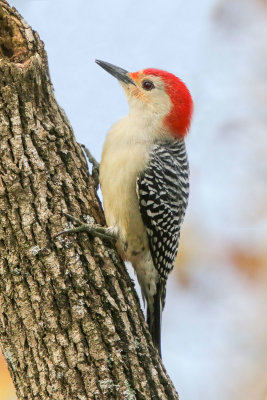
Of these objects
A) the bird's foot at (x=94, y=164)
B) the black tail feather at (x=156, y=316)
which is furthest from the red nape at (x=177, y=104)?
the black tail feather at (x=156, y=316)

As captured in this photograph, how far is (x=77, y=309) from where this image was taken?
11.5 ft

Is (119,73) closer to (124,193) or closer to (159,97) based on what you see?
(159,97)

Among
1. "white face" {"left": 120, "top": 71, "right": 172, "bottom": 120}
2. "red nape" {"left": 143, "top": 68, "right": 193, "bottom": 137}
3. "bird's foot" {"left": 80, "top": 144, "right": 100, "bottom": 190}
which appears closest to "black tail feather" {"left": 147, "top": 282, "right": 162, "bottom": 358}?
"bird's foot" {"left": 80, "top": 144, "right": 100, "bottom": 190}

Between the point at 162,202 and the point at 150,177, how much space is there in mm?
281

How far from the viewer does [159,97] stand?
5605 mm

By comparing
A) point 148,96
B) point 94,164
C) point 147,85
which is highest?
point 147,85

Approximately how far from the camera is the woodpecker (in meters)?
4.89

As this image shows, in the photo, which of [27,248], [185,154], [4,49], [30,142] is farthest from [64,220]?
[185,154]

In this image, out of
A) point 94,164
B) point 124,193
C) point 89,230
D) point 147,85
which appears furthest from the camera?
point 147,85

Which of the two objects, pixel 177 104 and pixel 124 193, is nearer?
pixel 124 193

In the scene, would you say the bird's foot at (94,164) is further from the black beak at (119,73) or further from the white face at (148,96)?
the black beak at (119,73)

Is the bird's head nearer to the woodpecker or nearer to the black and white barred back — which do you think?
the woodpecker

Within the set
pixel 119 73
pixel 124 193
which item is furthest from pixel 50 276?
pixel 119 73

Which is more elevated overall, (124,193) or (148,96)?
(148,96)
